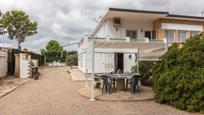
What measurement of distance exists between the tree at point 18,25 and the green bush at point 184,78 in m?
41.3

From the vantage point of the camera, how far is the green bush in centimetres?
942

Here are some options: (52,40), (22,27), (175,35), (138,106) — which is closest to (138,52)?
(138,106)

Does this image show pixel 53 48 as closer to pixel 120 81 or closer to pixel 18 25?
pixel 18 25

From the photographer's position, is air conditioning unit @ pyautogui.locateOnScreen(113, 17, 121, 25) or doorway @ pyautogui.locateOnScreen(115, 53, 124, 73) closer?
air conditioning unit @ pyautogui.locateOnScreen(113, 17, 121, 25)

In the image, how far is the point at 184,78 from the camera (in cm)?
985

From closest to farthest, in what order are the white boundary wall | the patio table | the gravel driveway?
the gravel driveway < the patio table < the white boundary wall

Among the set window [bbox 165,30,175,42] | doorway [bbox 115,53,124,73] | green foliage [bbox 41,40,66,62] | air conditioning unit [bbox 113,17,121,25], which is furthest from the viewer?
green foliage [bbox 41,40,66,62]

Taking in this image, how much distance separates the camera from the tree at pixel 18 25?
46.9 meters

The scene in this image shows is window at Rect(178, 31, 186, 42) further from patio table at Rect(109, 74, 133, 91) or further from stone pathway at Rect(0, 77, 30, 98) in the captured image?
stone pathway at Rect(0, 77, 30, 98)

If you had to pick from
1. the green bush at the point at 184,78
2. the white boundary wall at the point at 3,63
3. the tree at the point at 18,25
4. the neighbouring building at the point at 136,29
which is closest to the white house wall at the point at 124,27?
the neighbouring building at the point at 136,29

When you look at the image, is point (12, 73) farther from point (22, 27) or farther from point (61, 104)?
point (22, 27)

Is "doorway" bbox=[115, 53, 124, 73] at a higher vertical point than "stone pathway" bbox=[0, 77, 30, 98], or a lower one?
higher

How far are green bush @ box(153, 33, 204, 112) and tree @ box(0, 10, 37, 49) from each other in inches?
1625

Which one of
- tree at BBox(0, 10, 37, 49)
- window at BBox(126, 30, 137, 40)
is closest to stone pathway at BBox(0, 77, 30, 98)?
window at BBox(126, 30, 137, 40)
